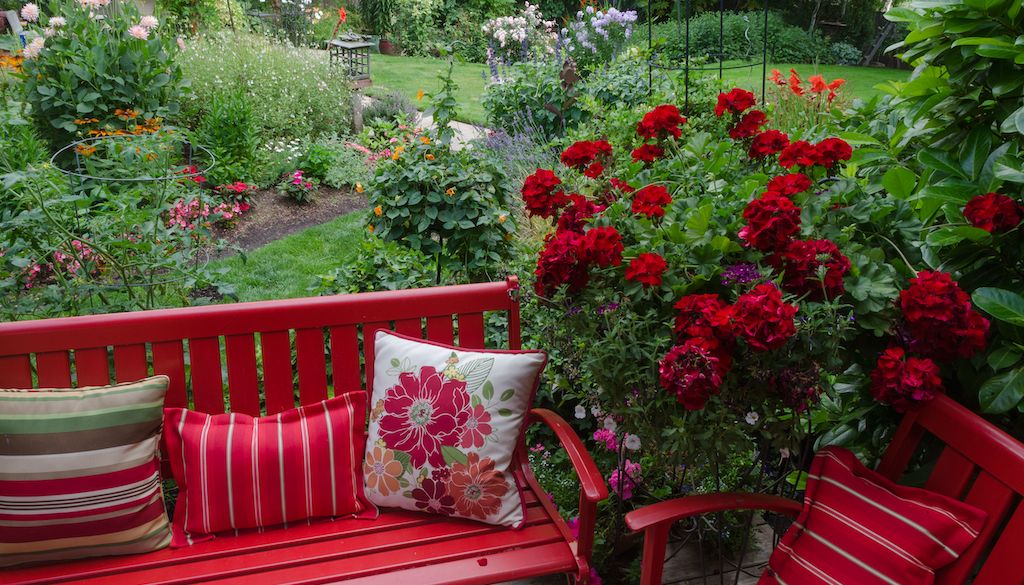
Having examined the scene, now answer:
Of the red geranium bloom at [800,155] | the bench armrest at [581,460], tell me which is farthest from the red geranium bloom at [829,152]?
the bench armrest at [581,460]

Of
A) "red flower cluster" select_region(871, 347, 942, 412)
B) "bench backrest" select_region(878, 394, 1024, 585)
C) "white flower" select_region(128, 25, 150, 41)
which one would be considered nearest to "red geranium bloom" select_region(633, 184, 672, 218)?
"red flower cluster" select_region(871, 347, 942, 412)

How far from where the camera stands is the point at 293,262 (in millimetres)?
4582

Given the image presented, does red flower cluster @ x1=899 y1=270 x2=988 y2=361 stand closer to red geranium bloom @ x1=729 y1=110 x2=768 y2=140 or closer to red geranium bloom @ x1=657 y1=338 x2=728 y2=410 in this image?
red geranium bloom @ x1=657 y1=338 x2=728 y2=410

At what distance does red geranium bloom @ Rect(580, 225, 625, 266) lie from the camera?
1.66 meters

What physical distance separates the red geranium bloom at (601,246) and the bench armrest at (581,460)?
501 millimetres

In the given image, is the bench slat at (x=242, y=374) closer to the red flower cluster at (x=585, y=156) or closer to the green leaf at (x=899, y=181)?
the red flower cluster at (x=585, y=156)

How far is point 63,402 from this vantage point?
6.02 ft

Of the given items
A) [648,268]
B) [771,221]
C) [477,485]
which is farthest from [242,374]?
[771,221]

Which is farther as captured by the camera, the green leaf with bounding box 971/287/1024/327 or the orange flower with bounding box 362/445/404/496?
the orange flower with bounding box 362/445/404/496

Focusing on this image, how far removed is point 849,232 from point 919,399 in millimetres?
388

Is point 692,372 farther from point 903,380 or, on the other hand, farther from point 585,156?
point 585,156

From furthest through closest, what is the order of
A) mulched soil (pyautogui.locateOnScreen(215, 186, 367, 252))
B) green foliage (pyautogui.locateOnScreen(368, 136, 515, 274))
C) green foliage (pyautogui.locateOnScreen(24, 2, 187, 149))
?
1. mulched soil (pyautogui.locateOnScreen(215, 186, 367, 252))
2. green foliage (pyautogui.locateOnScreen(24, 2, 187, 149))
3. green foliage (pyautogui.locateOnScreen(368, 136, 515, 274))

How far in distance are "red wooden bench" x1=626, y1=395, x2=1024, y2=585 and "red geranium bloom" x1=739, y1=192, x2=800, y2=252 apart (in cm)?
46

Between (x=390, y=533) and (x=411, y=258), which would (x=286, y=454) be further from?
(x=411, y=258)
